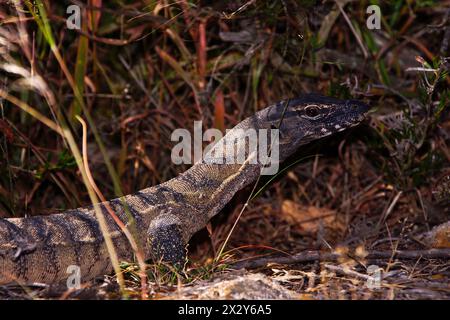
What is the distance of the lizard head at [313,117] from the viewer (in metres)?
5.08

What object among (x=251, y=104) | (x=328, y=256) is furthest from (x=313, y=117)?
(x=251, y=104)

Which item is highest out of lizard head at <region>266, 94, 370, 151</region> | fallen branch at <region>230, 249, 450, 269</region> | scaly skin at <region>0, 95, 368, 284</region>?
lizard head at <region>266, 94, 370, 151</region>

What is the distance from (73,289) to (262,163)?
206cm

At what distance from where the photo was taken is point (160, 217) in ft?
15.6

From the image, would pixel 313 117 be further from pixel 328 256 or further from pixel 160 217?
pixel 160 217

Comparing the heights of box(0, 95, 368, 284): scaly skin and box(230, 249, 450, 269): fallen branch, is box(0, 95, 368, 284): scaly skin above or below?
above

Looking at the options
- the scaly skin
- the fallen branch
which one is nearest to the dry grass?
the scaly skin

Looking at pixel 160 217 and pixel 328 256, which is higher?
pixel 160 217

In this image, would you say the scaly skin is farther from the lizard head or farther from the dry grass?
the dry grass

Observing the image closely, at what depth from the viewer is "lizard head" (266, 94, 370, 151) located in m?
5.08

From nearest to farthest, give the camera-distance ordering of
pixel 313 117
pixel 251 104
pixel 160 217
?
pixel 160 217 → pixel 313 117 → pixel 251 104

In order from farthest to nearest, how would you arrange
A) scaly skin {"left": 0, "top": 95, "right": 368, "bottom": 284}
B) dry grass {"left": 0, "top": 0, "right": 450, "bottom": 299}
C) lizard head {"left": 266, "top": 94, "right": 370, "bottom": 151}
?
dry grass {"left": 0, "top": 0, "right": 450, "bottom": 299}
lizard head {"left": 266, "top": 94, "right": 370, "bottom": 151}
scaly skin {"left": 0, "top": 95, "right": 368, "bottom": 284}

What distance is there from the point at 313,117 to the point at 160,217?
1.53 metres

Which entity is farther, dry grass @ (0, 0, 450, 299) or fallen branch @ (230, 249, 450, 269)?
dry grass @ (0, 0, 450, 299)
